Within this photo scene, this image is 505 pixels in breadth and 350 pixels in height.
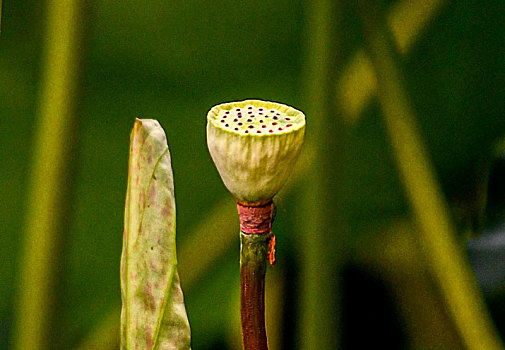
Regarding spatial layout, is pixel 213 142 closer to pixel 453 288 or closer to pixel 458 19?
pixel 453 288

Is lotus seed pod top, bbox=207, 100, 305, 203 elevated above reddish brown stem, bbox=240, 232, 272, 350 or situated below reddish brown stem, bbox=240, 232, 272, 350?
above

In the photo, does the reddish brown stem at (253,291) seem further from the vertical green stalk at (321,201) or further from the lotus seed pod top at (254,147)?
the vertical green stalk at (321,201)

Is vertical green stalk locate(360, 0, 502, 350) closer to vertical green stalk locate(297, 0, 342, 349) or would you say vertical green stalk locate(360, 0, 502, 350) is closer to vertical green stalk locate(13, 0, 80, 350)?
vertical green stalk locate(297, 0, 342, 349)

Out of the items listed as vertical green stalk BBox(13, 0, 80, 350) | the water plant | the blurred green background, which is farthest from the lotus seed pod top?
the blurred green background

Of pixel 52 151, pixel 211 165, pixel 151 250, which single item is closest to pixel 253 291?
pixel 151 250

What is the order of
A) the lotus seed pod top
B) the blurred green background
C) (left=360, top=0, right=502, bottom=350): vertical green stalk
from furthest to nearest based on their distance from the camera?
the blurred green background
(left=360, top=0, right=502, bottom=350): vertical green stalk
the lotus seed pod top

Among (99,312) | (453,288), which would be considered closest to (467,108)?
(453,288)

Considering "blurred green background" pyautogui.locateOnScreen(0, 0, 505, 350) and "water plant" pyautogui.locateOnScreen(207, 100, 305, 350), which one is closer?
"water plant" pyautogui.locateOnScreen(207, 100, 305, 350)

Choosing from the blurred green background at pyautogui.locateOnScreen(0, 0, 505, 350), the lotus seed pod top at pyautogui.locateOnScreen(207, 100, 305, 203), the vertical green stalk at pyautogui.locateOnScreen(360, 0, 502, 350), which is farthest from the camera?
the blurred green background at pyautogui.locateOnScreen(0, 0, 505, 350)
